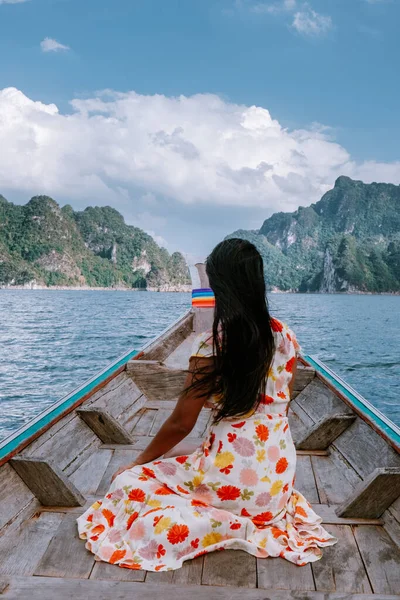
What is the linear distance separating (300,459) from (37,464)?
57.5 inches

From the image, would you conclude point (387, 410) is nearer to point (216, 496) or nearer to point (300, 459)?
point (300, 459)

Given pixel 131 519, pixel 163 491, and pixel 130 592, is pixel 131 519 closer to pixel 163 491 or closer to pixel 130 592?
pixel 163 491

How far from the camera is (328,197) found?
12406cm

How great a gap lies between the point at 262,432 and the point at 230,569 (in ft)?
→ 1.51

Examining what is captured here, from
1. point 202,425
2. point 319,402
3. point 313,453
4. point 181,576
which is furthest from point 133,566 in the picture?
point 319,402

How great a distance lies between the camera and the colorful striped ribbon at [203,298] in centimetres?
472

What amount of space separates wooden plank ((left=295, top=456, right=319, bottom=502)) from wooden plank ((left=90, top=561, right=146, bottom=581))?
102 cm

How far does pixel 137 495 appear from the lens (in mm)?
1914

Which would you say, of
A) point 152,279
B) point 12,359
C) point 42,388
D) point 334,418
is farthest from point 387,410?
point 152,279

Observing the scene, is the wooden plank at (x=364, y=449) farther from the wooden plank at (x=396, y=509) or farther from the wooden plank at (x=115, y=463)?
the wooden plank at (x=115, y=463)

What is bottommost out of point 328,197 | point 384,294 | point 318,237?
point 384,294

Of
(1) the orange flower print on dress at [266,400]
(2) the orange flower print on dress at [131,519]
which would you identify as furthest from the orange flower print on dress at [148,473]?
(1) the orange flower print on dress at [266,400]

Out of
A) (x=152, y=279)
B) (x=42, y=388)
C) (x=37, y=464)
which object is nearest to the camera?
(x=37, y=464)

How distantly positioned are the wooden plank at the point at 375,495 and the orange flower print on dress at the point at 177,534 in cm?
76
